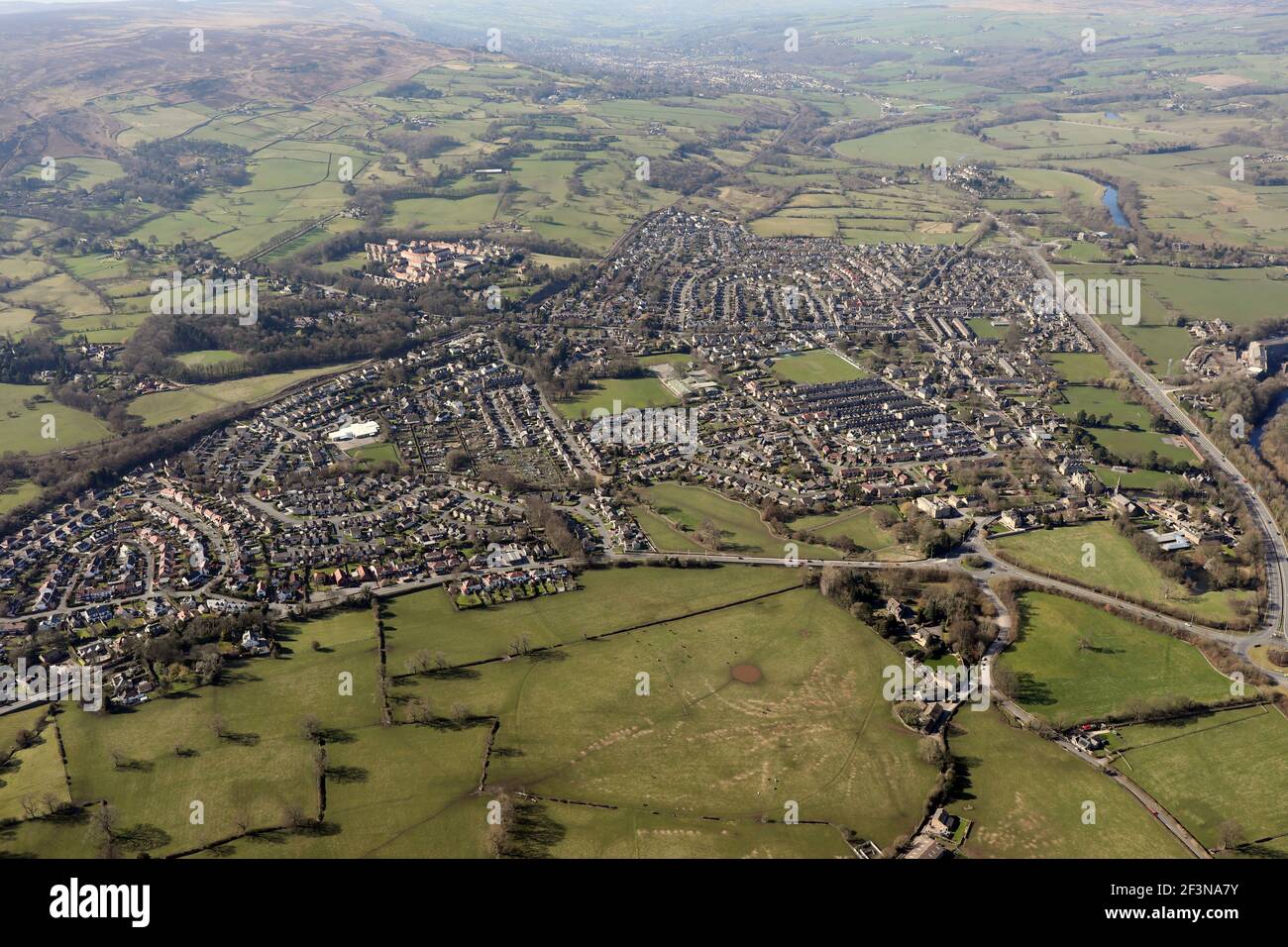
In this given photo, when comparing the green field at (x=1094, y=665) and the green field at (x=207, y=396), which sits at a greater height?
the green field at (x=207, y=396)

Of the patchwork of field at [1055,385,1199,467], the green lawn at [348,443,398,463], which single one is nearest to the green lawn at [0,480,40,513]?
the green lawn at [348,443,398,463]

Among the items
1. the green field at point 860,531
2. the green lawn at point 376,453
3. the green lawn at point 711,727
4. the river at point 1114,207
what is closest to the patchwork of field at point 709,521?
the green field at point 860,531

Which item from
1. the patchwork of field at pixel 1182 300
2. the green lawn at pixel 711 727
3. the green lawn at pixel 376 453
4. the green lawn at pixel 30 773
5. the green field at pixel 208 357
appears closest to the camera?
the green lawn at pixel 30 773

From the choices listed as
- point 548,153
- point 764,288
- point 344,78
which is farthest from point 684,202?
point 344,78

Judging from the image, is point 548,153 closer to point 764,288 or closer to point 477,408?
point 764,288

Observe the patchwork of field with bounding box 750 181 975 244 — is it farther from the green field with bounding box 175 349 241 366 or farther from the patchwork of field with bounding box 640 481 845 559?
the green field with bounding box 175 349 241 366

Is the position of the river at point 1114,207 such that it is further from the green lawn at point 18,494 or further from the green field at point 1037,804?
the green lawn at point 18,494
